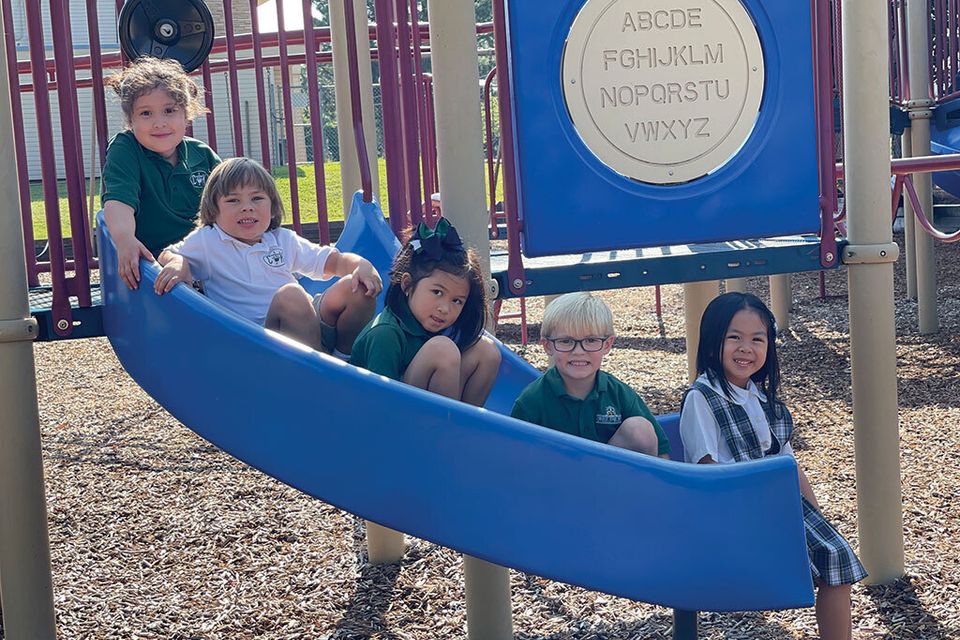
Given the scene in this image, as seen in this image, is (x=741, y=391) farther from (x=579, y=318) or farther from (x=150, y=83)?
(x=150, y=83)

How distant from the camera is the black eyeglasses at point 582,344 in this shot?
9.32 ft

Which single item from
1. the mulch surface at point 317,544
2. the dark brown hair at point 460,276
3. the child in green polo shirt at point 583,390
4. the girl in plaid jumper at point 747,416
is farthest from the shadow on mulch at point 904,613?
the dark brown hair at point 460,276

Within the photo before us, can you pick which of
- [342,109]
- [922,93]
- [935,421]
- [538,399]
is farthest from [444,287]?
[922,93]

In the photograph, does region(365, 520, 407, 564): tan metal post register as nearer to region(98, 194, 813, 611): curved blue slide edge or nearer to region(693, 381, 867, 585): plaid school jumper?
region(693, 381, 867, 585): plaid school jumper

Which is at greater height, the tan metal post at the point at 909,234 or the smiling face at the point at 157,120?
the smiling face at the point at 157,120

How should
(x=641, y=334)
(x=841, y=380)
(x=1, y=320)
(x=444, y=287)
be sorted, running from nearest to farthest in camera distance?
(x=444, y=287) < (x=1, y=320) < (x=841, y=380) < (x=641, y=334)

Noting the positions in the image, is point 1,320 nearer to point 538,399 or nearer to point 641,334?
point 538,399

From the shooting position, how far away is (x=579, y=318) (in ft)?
9.29

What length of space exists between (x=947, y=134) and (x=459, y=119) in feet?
19.6

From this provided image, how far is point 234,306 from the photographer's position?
10.7 ft

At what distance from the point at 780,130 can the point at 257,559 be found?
2424 mm

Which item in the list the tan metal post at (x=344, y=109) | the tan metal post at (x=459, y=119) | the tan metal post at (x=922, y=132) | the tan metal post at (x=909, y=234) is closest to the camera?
the tan metal post at (x=459, y=119)

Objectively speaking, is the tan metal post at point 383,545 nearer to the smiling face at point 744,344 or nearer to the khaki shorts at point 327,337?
the khaki shorts at point 327,337

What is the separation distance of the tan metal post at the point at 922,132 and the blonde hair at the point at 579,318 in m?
5.13
